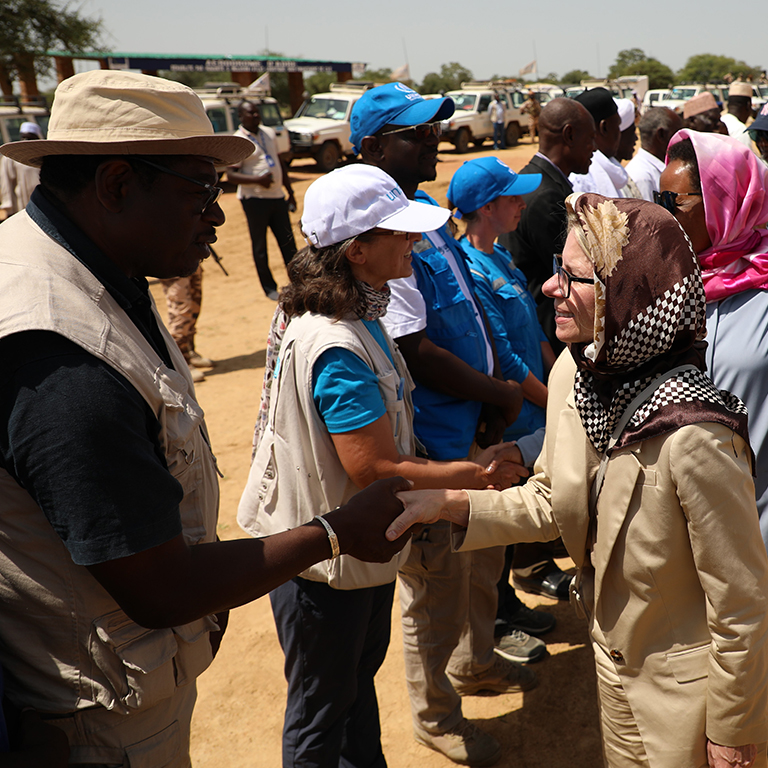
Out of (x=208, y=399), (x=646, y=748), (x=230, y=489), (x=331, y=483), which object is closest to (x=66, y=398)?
(x=331, y=483)

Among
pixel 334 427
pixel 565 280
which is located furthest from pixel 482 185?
pixel 334 427

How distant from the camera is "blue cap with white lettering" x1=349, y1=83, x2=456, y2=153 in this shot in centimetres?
313

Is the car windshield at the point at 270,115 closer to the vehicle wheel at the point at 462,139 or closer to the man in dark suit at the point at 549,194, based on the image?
the vehicle wheel at the point at 462,139

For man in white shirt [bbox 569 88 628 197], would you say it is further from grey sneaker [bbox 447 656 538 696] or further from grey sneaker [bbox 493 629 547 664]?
grey sneaker [bbox 447 656 538 696]

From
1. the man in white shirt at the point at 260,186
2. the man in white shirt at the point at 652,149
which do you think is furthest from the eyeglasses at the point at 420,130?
the man in white shirt at the point at 260,186

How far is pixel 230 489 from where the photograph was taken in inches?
220

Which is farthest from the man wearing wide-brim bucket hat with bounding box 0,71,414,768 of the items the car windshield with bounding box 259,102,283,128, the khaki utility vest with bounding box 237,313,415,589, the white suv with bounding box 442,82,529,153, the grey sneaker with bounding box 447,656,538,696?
the white suv with bounding box 442,82,529,153

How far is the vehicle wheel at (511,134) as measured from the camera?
2636 centimetres

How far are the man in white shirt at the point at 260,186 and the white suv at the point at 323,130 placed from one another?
11719 mm

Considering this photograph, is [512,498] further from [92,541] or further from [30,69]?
[30,69]

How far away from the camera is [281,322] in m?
2.58

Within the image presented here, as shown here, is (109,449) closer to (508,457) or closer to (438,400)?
(508,457)

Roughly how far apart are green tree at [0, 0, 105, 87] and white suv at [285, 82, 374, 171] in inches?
614

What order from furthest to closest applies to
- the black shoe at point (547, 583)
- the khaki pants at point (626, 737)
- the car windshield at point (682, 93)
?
the car windshield at point (682, 93), the black shoe at point (547, 583), the khaki pants at point (626, 737)
